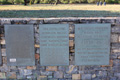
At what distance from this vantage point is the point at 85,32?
3.92m

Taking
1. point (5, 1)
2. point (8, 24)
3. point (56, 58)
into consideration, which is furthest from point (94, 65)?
point (5, 1)

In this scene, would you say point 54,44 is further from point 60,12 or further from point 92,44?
point 60,12

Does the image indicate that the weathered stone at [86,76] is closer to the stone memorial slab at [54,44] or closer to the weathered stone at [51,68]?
the stone memorial slab at [54,44]

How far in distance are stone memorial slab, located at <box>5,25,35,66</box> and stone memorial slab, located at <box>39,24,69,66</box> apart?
249 millimetres

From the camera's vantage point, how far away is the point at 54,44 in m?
3.96

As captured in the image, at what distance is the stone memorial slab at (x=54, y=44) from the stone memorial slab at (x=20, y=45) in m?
0.25

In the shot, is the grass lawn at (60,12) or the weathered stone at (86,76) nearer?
the weathered stone at (86,76)

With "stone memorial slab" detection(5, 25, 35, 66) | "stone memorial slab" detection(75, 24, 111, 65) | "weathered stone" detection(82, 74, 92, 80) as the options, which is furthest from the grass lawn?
"weathered stone" detection(82, 74, 92, 80)

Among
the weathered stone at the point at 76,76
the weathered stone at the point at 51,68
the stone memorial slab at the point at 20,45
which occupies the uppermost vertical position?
the stone memorial slab at the point at 20,45

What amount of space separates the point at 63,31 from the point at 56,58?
2.13ft

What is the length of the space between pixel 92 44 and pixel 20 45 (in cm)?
164

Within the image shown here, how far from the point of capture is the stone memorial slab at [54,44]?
3.90 metres

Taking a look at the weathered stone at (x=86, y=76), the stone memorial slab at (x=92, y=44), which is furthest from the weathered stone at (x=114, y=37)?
the weathered stone at (x=86, y=76)

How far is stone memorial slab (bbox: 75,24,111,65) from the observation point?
12.8ft
